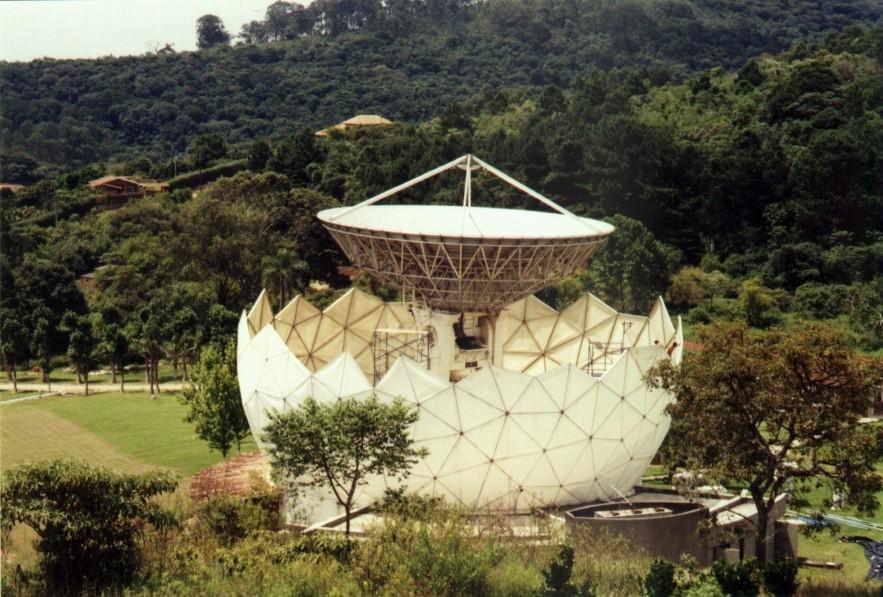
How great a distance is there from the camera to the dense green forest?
5147 cm

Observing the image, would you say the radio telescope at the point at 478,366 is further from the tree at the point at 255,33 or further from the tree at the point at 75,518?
the tree at the point at 255,33

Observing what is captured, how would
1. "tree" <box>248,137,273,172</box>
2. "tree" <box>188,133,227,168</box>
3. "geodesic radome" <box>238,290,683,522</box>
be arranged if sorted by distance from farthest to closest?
"tree" <box>188,133,227,168</box> → "tree" <box>248,137,273,172</box> → "geodesic radome" <box>238,290,683,522</box>

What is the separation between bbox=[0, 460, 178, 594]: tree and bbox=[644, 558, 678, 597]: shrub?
951 centimetres

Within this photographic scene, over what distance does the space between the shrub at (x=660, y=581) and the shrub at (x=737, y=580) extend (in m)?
0.96

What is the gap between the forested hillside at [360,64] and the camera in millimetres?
116438

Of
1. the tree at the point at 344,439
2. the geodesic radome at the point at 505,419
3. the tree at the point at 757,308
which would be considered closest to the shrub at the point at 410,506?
the tree at the point at 344,439

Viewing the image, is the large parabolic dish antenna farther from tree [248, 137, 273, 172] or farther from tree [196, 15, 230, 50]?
tree [196, 15, 230, 50]

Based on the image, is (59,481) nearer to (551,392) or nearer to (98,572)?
(98,572)

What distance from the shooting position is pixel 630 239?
51.4 m

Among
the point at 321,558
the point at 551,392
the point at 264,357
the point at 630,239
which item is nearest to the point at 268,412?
the point at 264,357

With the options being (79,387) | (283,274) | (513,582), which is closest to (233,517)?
(513,582)

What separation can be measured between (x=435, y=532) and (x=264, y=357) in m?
7.46

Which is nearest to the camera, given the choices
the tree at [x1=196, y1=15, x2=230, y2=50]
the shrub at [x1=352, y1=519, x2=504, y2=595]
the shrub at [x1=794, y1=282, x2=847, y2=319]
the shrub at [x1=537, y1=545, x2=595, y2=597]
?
the shrub at [x1=537, y1=545, x2=595, y2=597]

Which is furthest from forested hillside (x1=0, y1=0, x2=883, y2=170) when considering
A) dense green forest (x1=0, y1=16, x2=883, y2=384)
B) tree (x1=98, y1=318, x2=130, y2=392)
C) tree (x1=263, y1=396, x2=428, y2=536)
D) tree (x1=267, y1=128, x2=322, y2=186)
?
tree (x1=263, y1=396, x2=428, y2=536)
